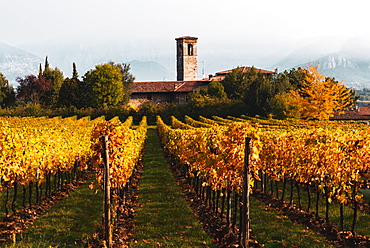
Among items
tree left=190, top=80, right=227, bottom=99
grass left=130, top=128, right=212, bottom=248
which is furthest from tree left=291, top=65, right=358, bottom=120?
grass left=130, top=128, right=212, bottom=248

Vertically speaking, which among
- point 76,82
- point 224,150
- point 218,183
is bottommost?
point 218,183

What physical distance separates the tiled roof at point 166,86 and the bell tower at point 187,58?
17877 millimetres

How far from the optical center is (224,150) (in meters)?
8.86

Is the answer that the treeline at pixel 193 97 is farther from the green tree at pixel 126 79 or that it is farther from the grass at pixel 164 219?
the grass at pixel 164 219

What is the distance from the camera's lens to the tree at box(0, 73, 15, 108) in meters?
73.7

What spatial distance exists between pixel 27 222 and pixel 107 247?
3591mm

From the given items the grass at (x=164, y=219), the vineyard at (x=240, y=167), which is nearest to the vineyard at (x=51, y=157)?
the vineyard at (x=240, y=167)

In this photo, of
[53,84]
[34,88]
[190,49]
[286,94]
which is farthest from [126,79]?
[286,94]

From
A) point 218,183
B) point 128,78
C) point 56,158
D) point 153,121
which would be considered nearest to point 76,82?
point 128,78

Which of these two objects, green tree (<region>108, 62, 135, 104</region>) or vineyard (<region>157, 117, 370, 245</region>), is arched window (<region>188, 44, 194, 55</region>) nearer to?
green tree (<region>108, 62, 135, 104</region>)

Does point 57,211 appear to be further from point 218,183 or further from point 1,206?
point 218,183

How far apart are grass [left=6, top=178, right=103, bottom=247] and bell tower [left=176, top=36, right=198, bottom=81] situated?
80.4m

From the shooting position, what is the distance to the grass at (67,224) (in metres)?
8.44

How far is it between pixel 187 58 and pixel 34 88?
36.0m
